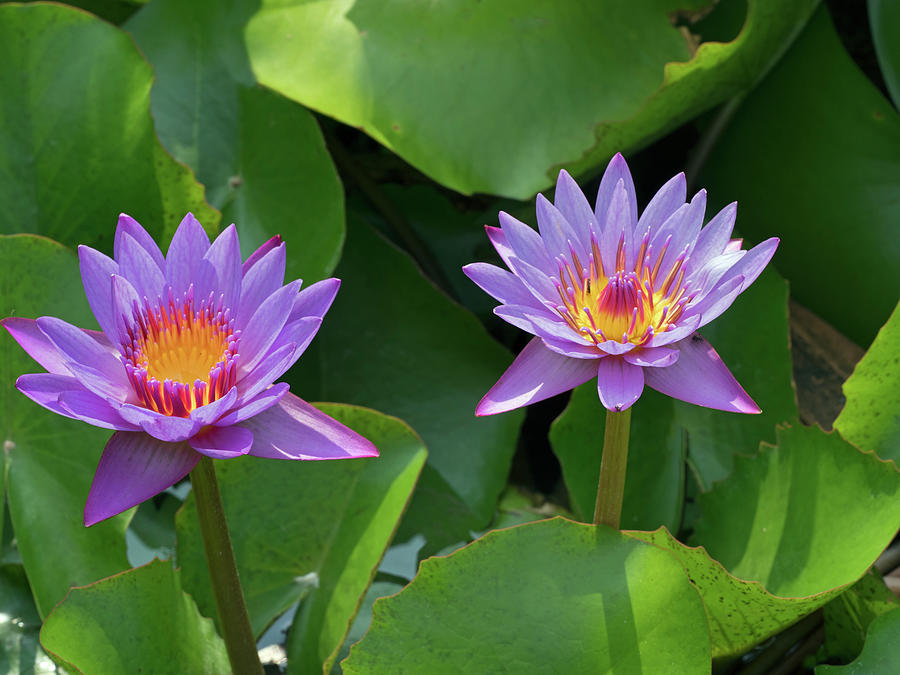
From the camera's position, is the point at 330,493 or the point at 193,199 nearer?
the point at 330,493

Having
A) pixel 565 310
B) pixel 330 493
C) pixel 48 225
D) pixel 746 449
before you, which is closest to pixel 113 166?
pixel 48 225

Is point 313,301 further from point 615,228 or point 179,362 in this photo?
point 615,228

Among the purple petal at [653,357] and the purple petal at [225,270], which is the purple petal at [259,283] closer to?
the purple petal at [225,270]

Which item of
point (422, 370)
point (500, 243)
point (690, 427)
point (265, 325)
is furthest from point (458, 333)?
point (265, 325)

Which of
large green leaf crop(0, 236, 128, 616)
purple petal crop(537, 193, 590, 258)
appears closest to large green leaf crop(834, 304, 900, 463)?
purple petal crop(537, 193, 590, 258)

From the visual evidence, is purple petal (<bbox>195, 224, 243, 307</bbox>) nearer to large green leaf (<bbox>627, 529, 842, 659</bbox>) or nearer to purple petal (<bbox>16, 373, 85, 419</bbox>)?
purple petal (<bbox>16, 373, 85, 419</bbox>)

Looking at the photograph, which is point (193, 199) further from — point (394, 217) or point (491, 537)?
point (491, 537)

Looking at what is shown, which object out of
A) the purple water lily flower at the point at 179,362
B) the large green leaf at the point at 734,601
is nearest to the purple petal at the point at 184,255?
the purple water lily flower at the point at 179,362

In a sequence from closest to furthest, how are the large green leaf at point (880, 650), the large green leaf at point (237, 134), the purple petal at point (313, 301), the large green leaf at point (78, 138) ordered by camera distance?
the purple petal at point (313, 301) < the large green leaf at point (880, 650) < the large green leaf at point (78, 138) < the large green leaf at point (237, 134)
